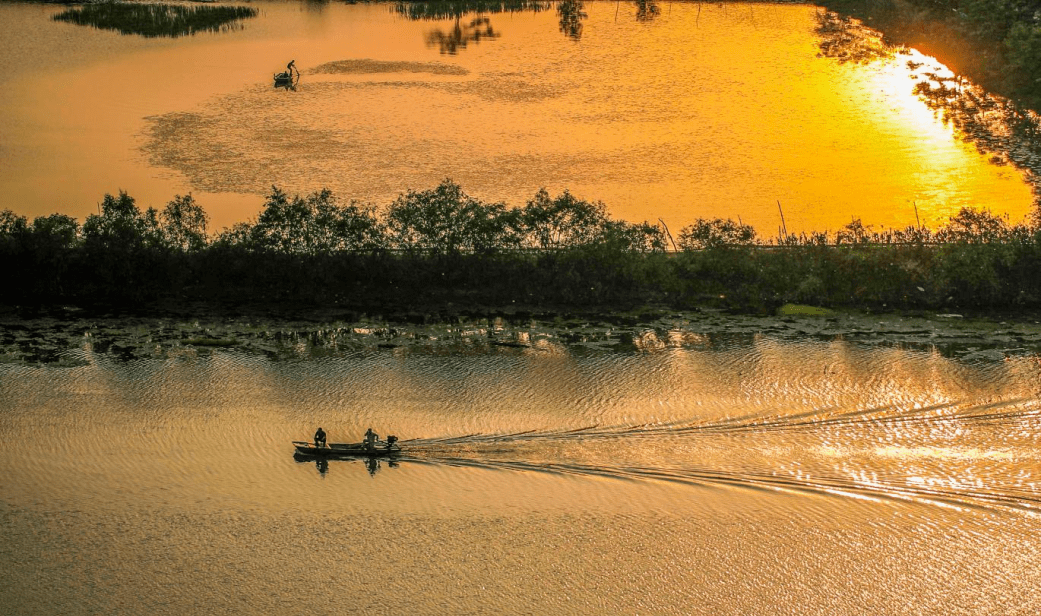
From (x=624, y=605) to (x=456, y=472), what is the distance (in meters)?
4.19

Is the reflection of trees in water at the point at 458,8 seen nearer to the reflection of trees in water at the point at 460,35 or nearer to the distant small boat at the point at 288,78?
the reflection of trees in water at the point at 460,35

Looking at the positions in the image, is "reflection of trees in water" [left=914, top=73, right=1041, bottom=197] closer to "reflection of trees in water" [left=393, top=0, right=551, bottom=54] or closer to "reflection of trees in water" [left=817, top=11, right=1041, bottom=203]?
"reflection of trees in water" [left=817, top=11, right=1041, bottom=203]

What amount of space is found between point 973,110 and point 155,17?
121 ft

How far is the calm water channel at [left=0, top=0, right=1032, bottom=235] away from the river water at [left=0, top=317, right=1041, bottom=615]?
829 cm

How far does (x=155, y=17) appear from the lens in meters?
54.9

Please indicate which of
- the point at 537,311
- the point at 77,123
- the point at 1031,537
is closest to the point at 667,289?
the point at 537,311

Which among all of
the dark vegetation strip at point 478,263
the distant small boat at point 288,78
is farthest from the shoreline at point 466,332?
the distant small boat at point 288,78

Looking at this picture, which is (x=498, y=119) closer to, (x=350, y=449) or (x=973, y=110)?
(x=973, y=110)

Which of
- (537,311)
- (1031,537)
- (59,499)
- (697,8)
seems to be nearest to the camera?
(1031,537)

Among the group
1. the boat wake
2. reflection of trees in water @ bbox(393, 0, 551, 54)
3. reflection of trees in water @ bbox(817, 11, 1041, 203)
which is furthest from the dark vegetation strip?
reflection of trees in water @ bbox(393, 0, 551, 54)

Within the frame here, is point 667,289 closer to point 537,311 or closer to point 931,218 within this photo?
point 537,311

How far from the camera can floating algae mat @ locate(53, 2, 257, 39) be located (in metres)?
53.9

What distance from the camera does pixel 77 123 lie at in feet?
136

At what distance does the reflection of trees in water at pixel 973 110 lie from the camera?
37.7 metres
